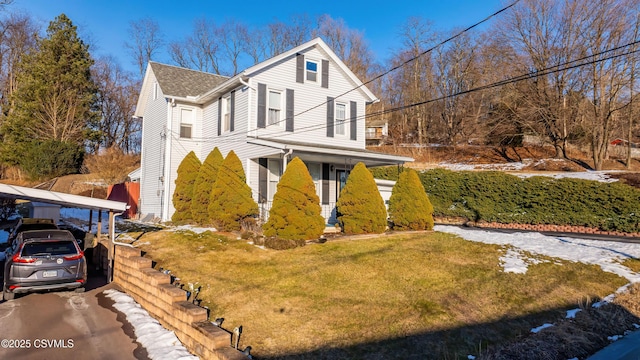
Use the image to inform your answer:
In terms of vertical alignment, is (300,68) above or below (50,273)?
above

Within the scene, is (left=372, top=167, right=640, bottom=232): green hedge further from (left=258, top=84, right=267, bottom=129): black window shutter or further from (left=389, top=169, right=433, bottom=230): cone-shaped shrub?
(left=258, top=84, right=267, bottom=129): black window shutter

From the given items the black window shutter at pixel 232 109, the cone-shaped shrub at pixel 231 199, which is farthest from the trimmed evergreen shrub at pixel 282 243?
the black window shutter at pixel 232 109

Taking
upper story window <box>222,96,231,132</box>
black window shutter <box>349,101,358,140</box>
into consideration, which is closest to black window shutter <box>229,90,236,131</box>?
upper story window <box>222,96,231,132</box>

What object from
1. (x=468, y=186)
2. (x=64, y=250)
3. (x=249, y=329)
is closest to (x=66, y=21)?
(x=64, y=250)

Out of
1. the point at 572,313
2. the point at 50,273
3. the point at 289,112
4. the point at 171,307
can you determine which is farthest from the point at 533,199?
the point at 50,273

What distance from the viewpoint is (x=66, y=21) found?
35.5m

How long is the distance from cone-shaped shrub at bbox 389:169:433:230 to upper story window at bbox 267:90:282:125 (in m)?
6.24

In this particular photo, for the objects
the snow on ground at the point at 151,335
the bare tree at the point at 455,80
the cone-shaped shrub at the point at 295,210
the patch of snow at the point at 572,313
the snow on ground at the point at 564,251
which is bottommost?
the snow on ground at the point at 151,335

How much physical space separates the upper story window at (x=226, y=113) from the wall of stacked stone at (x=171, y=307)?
805cm

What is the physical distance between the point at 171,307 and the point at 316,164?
1130 cm

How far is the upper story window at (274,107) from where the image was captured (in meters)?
17.6

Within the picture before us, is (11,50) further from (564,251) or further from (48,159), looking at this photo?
(564,251)

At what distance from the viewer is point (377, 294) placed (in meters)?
8.25

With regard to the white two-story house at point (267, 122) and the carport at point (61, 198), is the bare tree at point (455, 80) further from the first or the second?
the carport at point (61, 198)
